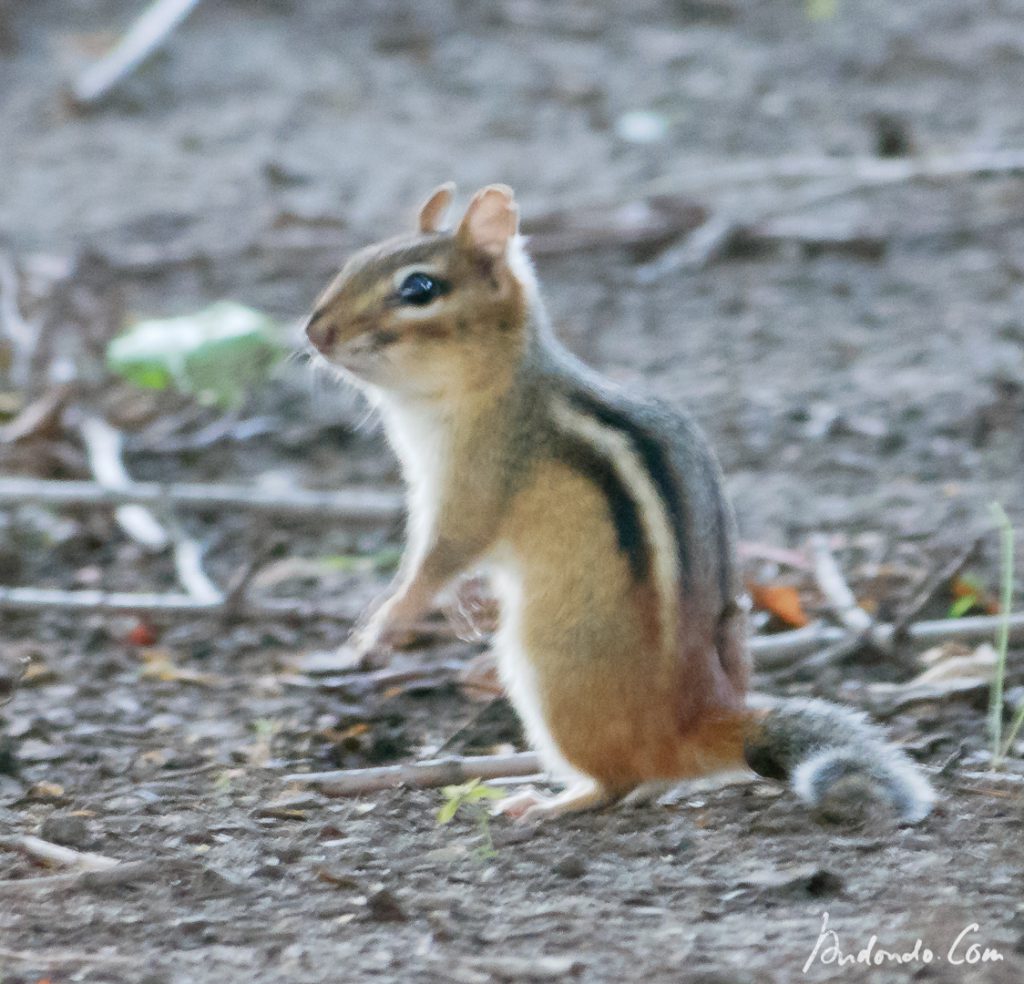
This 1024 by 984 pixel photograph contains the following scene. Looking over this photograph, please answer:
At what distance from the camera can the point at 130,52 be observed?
9.80 m

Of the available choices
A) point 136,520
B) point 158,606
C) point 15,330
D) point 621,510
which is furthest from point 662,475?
point 15,330

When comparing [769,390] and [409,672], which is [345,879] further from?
[769,390]

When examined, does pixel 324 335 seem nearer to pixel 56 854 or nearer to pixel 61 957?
pixel 56 854

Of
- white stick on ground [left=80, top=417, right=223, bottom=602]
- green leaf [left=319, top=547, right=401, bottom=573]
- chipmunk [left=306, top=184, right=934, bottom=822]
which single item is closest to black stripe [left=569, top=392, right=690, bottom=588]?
chipmunk [left=306, top=184, right=934, bottom=822]

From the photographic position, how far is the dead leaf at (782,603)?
4.49 m

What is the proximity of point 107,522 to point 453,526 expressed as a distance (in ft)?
6.90

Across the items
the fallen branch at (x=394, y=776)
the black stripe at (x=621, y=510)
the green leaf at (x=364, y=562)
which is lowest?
the green leaf at (x=364, y=562)

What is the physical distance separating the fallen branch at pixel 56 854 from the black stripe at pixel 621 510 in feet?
3.58

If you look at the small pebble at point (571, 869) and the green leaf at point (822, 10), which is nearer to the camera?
the small pebble at point (571, 869)

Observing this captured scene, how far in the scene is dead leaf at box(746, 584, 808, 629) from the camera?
4.49 meters

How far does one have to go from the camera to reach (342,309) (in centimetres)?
371

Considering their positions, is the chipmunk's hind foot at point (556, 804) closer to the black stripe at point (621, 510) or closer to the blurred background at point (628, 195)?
the black stripe at point (621, 510)

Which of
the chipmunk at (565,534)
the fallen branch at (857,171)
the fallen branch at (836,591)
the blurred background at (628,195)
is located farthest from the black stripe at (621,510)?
the fallen branch at (857,171)
